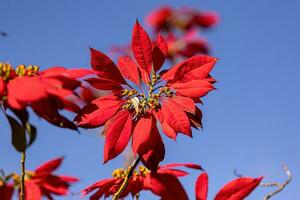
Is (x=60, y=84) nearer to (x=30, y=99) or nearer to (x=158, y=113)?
(x=30, y=99)

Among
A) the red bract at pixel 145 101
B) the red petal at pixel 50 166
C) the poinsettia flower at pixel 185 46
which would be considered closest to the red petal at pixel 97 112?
the red bract at pixel 145 101

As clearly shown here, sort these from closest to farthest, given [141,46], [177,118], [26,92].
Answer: [26,92]
[177,118]
[141,46]

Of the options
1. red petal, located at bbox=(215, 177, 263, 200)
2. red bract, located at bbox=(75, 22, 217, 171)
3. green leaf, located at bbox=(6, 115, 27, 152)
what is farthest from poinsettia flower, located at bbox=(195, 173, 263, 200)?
green leaf, located at bbox=(6, 115, 27, 152)

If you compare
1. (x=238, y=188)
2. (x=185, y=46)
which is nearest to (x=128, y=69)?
(x=238, y=188)

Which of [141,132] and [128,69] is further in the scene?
[128,69]

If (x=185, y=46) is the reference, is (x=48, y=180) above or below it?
below

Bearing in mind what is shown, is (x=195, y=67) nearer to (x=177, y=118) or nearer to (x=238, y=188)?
(x=177, y=118)

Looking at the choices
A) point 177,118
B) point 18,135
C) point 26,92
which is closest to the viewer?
point 26,92

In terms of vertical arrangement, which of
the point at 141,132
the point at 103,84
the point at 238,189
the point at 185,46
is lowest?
the point at 238,189
